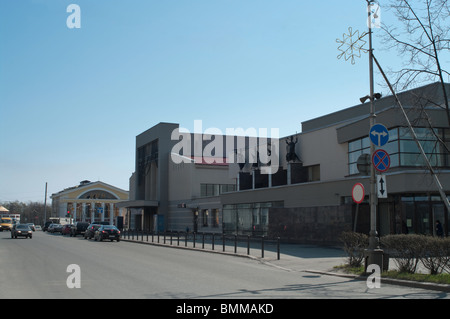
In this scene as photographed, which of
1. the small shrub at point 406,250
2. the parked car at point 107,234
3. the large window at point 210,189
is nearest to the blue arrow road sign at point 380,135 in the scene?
the small shrub at point 406,250

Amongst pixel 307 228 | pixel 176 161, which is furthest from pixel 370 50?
pixel 176 161

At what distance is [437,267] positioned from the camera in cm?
1333

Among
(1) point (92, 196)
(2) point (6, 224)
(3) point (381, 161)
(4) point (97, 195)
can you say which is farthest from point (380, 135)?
(1) point (92, 196)

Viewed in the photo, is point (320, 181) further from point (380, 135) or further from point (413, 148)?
point (380, 135)

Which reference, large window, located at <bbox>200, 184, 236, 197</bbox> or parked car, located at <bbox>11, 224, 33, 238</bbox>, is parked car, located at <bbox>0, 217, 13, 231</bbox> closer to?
parked car, located at <bbox>11, 224, 33, 238</bbox>

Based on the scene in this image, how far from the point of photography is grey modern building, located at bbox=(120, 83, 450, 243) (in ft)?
82.6

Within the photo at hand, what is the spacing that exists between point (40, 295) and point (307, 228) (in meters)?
21.5

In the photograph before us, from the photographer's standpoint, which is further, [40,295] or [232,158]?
[232,158]

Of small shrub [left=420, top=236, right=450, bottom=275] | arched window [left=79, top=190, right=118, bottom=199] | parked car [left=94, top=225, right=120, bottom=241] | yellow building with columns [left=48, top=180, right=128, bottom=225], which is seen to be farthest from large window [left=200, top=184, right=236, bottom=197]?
arched window [left=79, top=190, right=118, bottom=199]

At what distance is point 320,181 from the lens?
3061 cm

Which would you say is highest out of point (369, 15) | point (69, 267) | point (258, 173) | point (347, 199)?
point (369, 15)
